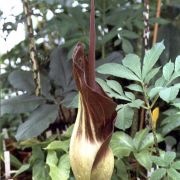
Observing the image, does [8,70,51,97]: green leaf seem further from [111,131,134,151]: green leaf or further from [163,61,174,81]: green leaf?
[163,61,174,81]: green leaf

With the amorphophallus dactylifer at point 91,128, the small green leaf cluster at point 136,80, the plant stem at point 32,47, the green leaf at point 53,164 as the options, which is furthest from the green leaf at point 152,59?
the plant stem at point 32,47

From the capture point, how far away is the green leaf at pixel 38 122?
Result: 30.9 inches

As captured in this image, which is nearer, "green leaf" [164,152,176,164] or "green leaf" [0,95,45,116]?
"green leaf" [164,152,176,164]

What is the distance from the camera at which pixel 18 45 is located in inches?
44.4

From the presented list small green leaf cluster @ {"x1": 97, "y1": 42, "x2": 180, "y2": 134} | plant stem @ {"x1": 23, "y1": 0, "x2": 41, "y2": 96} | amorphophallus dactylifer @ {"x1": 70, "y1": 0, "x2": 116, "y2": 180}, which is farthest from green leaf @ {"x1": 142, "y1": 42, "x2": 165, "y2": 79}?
plant stem @ {"x1": 23, "y1": 0, "x2": 41, "y2": 96}

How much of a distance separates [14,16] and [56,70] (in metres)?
0.15

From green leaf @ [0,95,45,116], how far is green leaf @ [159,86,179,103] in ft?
1.29

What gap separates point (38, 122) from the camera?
2.67 feet

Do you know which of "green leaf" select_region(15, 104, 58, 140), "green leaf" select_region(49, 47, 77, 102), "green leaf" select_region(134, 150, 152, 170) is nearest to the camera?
"green leaf" select_region(134, 150, 152, 170)

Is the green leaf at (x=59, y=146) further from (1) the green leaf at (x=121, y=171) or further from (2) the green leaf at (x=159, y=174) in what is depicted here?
(2) the green leaf at (x=159, y=174)

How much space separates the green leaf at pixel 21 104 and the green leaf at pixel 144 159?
29 centimetres

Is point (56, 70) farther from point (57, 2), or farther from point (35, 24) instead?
point (35, 24)

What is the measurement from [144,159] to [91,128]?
146 mm

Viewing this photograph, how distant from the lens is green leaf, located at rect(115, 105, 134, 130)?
0.59 m
